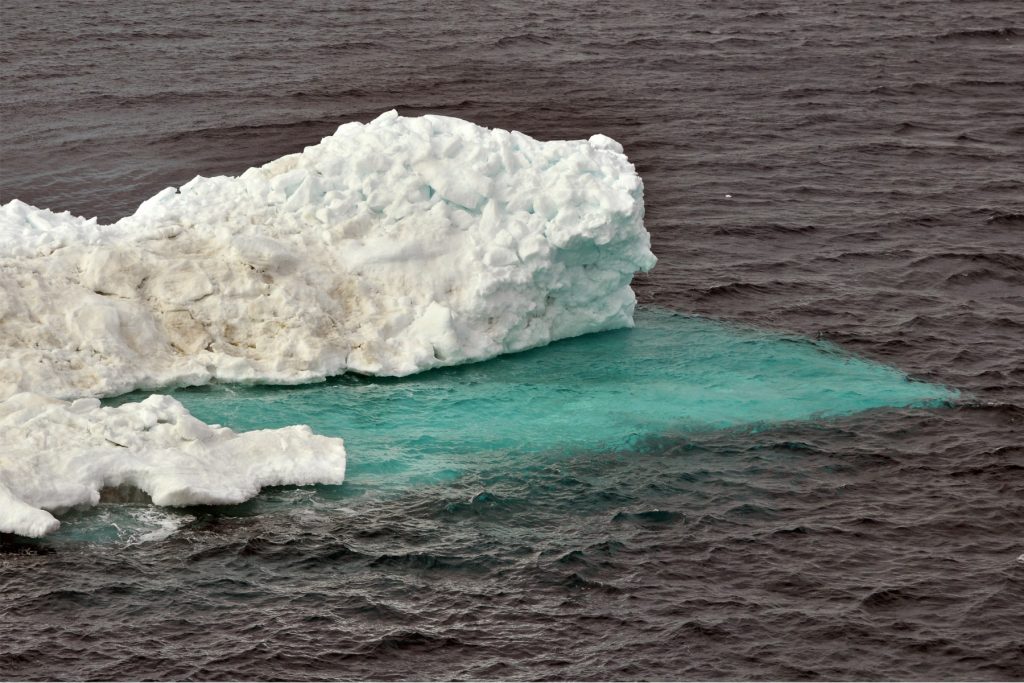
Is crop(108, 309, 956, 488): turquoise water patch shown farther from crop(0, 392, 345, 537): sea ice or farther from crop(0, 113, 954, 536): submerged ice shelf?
crop(0, 392, 345, 537): sea ice

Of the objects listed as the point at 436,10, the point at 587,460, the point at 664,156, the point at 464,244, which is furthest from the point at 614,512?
the point at 436,10

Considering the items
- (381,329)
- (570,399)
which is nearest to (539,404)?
(570,399)

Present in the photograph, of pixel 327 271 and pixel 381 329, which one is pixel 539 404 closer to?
pixel 381 329

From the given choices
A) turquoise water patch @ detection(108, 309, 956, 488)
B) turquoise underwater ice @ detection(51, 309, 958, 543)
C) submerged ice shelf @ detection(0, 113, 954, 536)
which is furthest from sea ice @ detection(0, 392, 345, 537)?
turquoise water patch @ detection(108, 309, 956, 488)

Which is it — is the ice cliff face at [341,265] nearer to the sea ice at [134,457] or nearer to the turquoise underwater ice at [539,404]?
the turquoise underwater ice at [539,404]

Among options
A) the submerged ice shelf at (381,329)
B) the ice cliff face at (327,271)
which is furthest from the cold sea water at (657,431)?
the ice cliff face at (327,271)

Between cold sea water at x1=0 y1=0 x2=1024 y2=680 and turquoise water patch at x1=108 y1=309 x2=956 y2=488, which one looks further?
turquoise water patch at x1=108 y1=309 x2=956 y2=488
